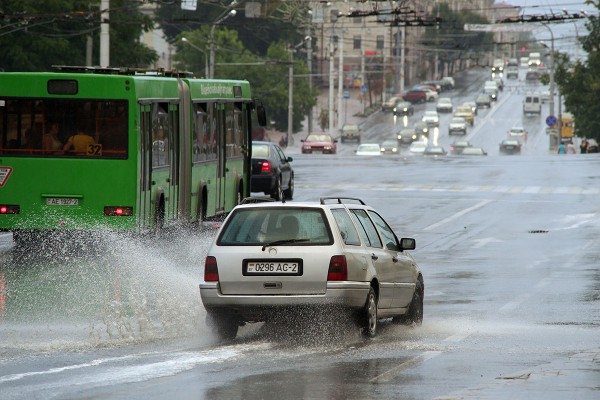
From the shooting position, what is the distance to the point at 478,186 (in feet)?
150

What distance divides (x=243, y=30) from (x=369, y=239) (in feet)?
407

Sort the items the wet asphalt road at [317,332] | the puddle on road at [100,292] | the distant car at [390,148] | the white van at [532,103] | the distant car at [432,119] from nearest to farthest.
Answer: the wet asphalt road at [317,332]
the puddle on road at [100,292]
the distant car at [390,148]
the distant car at [432,119]
the white van at [532,103]

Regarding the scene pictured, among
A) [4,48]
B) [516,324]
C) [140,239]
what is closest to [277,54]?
[4,48]

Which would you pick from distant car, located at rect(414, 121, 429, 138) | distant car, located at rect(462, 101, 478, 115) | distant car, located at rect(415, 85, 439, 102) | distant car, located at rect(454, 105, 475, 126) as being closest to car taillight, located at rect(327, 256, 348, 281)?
distant car, located at rect(414, 121, 429, 138)

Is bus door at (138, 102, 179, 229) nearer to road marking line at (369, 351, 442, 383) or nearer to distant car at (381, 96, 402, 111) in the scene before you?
road marking line at (369, 351, 442, 383)

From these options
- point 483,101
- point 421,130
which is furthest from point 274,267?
point 483,101

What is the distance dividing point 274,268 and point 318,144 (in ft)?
258

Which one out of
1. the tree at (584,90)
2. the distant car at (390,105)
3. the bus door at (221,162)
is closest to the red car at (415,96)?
the distant car at (390,105)

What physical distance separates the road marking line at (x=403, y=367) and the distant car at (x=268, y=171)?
2529cm

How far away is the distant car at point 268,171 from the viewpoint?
3859 cm

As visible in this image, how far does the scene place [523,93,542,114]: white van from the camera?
148m

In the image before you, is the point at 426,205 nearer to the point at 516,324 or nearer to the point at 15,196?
the point at 15,196

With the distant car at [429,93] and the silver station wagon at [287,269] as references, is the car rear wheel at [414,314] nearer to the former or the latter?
the silver station wagon at [287,269]

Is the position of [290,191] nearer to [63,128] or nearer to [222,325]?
[63,128]
